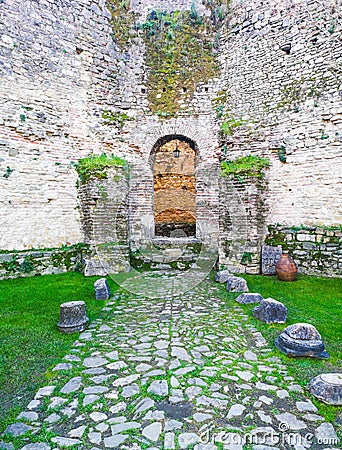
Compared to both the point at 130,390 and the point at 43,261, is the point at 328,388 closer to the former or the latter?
the point at 130,390

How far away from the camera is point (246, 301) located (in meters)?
5.39

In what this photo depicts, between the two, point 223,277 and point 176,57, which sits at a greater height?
point 176,57

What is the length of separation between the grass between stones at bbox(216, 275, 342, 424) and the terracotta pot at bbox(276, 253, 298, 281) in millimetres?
172

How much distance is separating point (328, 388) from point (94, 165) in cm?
741

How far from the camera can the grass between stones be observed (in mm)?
3090

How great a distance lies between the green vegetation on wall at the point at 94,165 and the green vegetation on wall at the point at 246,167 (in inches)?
120

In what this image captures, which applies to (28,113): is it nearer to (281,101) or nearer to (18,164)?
(18,164)

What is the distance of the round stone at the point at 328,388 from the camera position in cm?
253

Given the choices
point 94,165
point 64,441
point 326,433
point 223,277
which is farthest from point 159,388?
point 94,165

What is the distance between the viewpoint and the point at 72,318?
420cm

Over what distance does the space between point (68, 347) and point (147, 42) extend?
10049mm

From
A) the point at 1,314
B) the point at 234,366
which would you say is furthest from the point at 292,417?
the point at 1,314

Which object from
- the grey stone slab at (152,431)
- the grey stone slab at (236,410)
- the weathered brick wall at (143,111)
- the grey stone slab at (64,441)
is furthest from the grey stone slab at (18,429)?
the weathered brick wall at (143,111)

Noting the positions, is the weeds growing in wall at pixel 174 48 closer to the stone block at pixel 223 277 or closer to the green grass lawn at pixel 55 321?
the stone block at pixel 223 277
